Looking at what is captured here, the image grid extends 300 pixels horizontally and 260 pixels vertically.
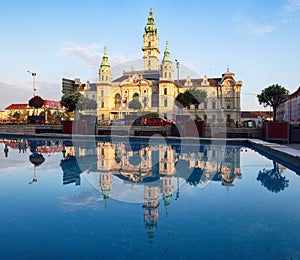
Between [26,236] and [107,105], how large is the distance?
60.9 metres

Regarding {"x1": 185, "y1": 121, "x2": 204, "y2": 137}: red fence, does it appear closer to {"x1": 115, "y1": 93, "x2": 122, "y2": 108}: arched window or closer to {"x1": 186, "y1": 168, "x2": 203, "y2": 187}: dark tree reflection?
{"x1": 186, "y1": 168, "x2": 203, "y2": 187}: dark tree reflection

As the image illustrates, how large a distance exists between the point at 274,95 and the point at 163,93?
1033 inches

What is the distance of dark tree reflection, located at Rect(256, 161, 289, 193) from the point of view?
312 inches

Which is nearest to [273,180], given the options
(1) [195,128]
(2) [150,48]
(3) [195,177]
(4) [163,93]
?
(3) [195,177]

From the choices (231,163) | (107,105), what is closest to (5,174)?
(231,163)

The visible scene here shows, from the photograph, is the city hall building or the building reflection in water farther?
the city hall building

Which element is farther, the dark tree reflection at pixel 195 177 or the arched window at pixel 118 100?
the arched window at pixel 118 100

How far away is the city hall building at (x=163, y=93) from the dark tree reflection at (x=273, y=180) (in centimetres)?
4700

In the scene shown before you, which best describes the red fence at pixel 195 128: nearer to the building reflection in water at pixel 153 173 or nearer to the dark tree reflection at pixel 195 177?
the building reflection in water at pixel 153 173

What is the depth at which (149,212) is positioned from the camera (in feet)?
18.4

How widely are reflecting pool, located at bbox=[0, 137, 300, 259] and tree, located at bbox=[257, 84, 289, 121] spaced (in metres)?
31.7

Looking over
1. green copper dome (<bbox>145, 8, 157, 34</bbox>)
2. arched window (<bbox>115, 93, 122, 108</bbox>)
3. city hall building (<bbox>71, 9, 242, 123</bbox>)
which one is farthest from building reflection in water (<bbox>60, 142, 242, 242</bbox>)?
green copper dome (<bbox>145, 8, 157, 34</bbox>)

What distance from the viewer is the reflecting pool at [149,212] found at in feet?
13.0

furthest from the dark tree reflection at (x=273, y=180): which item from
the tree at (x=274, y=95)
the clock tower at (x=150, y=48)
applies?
the clock tower at (x=150, y=48)
